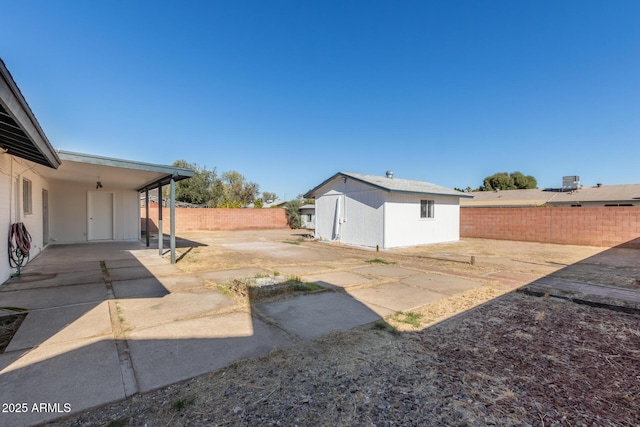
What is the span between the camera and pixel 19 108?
11.2 feet

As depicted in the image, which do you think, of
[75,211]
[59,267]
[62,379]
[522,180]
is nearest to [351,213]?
[59,267]

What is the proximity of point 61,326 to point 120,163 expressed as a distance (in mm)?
4870

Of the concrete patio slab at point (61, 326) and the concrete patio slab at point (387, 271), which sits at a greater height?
the concrete patio slab at point (61, 326)

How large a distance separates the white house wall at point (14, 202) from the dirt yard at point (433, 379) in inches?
241

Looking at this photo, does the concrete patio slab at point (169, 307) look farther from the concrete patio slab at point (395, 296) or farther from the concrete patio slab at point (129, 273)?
the concrete patio slab at point (395, 296)

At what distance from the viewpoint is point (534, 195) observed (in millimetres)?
28812

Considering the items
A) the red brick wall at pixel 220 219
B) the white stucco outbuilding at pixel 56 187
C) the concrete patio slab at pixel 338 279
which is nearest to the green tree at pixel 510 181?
the red brick wall at pixel 220 219

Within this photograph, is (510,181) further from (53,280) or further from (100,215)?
(53,280)

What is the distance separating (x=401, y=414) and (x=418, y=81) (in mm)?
16134

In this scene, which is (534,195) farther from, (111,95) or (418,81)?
(111,95)

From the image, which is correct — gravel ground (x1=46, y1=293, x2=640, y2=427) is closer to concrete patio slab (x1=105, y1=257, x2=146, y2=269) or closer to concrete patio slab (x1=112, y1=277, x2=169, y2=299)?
concrete patio slab (x1=112, y1=277, x2=169, y2=299)

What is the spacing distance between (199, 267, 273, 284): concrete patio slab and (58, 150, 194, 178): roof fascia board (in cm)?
317

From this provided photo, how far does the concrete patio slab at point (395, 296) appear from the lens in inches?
185

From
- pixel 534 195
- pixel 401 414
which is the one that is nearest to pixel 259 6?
pixel 401 414
